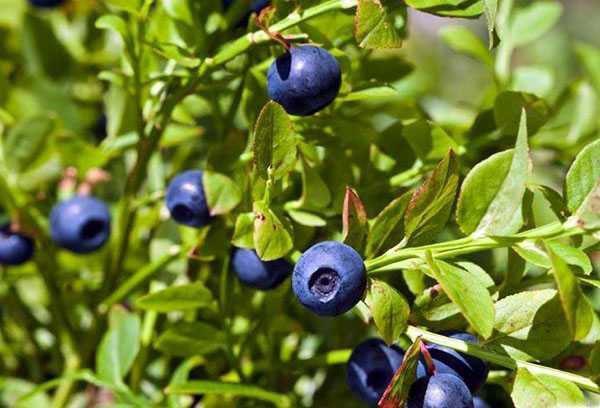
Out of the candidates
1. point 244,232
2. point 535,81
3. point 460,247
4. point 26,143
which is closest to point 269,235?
point 244,232

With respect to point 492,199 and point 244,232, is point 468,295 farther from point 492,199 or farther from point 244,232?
point 244,232

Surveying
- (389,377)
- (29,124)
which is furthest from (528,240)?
(29,124)

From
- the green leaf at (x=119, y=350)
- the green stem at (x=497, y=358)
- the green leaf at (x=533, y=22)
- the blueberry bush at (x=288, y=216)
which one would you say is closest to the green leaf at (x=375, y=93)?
the blueberry bush at (x=288, y=216)

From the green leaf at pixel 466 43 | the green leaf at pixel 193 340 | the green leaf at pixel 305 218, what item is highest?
the green leaf at pixel 305 218

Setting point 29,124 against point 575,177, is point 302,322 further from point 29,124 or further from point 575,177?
point 575,177

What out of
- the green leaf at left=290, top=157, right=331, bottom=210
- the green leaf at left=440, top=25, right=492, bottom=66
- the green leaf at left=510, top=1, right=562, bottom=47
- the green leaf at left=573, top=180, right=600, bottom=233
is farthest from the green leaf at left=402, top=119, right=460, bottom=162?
the green leaf at left=510, top=1, right=562, bottom=47

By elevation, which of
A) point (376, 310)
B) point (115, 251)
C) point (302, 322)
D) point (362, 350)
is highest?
point (376, 310)

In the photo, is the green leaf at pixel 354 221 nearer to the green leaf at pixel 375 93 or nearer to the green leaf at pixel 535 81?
the green leaf at pixel 375 93
